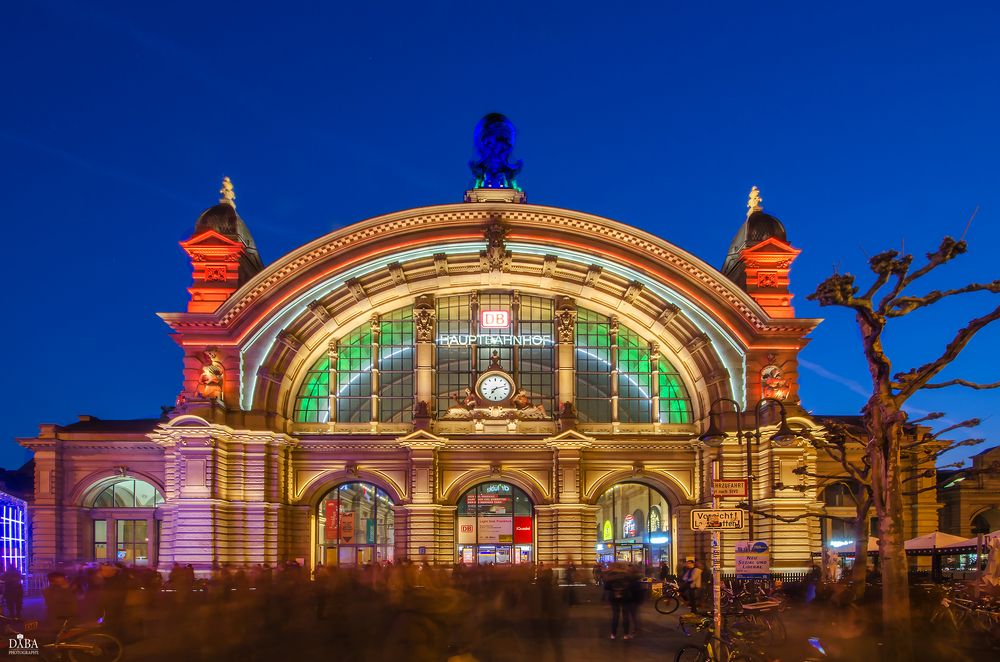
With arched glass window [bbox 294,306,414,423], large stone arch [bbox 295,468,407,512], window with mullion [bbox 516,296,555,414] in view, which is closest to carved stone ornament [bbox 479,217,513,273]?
window with mullion [bbox 516,296,555,414]

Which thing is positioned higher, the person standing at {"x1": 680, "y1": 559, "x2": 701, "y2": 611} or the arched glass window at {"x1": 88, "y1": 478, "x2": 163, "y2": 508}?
the arched glass window at {"x1": 88, "y1": 478, "x2": 163, "y2": 508}

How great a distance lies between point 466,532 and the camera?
2058 inches

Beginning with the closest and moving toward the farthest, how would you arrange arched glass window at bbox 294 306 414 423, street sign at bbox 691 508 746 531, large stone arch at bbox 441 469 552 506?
street sign at bbox 691 508 746 531, large stone arch at bbox 441 469 552 506, arched glass window at bbox 294 306 414 423

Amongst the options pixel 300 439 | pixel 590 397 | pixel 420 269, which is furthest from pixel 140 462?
pixel 590 397

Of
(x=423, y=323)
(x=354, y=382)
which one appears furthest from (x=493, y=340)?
(x=354, y=382)

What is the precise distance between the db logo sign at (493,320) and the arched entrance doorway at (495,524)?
25.2ft

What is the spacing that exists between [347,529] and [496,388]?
10013 millimetres

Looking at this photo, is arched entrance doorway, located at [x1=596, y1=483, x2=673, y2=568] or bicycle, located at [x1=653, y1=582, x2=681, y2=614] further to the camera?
arched entrance doorway, located at [x1=596, y1=483, x2=673, y2=568]

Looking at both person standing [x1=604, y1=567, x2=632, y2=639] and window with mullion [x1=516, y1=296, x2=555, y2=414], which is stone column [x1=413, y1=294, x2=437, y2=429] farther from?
person standing [x1=604, y1=567, x2=632, y2=639]

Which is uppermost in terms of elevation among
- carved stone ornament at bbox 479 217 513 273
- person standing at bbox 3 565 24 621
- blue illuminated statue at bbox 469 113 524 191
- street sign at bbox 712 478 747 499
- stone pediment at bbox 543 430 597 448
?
blue illuminated statue at bbox 469 113 524 191

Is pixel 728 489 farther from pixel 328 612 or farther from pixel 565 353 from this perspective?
pixel 565 353

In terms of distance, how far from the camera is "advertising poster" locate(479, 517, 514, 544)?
52.2 m

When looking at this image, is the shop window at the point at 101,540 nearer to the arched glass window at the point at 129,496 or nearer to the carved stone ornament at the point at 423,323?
the arched glass window at the point at 129,496

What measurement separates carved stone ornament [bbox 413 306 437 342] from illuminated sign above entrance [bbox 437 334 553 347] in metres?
0.75
